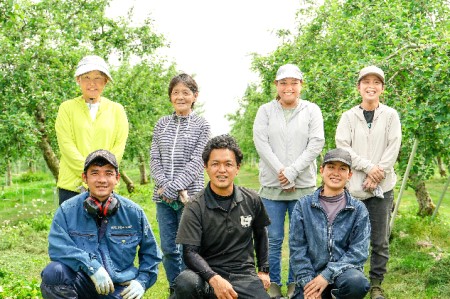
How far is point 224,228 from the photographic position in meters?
3.99

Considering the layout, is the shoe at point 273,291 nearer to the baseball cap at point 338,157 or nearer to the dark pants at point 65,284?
the baseball cap at point 338,157

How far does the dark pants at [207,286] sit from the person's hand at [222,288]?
3.3 inches

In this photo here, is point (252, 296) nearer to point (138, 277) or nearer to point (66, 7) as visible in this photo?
point (138, 277)

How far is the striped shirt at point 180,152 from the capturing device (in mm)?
4961

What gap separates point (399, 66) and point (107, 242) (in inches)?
156

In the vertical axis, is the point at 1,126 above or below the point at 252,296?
above

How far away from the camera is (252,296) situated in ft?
12.6

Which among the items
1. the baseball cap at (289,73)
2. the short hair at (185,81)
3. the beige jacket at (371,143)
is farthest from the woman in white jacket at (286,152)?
the short hair at (185,81)

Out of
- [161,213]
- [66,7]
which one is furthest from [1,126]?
[161,213]

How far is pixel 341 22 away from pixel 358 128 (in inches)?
238

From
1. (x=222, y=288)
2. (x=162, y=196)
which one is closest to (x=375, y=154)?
(x=162, y=196)

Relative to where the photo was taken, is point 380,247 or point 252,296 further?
point 380,247

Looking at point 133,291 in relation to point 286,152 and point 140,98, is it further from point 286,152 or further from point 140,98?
point 140,98

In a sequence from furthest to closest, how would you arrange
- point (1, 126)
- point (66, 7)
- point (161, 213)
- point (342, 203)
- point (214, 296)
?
point (66, 7), point (1, 126), point (161, 213), point (342, 203), point (214, 296)
